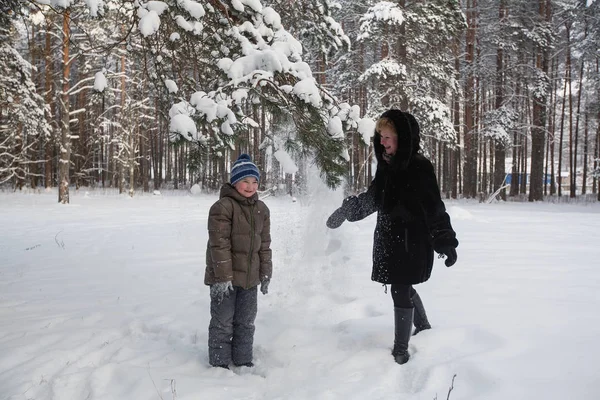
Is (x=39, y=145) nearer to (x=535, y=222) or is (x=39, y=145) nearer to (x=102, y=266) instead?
(x=102, y=266)

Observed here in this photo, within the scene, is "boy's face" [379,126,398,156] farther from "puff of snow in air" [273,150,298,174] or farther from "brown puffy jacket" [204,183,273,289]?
"brown puffy jacket" [204,183,273,289]

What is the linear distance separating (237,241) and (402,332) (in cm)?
152

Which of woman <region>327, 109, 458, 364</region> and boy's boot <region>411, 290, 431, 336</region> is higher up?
woman <region>327, 109, 458, 364</region>

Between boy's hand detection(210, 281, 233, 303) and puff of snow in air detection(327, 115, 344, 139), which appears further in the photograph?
puff of snow in air detection(327, 115, 344, 139)

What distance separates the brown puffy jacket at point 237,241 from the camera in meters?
3.30

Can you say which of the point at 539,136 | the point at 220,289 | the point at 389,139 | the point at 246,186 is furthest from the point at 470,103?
the point at 220,289

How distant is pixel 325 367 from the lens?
3.35 metres

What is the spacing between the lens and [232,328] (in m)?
3.59

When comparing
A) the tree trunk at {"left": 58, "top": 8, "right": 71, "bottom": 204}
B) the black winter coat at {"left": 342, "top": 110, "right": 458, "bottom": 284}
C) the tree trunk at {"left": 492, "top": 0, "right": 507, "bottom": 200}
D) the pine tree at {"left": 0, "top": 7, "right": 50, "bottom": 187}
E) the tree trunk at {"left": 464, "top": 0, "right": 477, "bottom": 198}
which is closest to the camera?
the black winter coat at {"left": 342, "top": 110, "right": 458, "bottom": 284}

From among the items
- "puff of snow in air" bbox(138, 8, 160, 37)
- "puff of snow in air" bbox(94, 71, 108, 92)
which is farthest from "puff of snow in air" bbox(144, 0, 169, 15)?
"puff of snow in air" bbox(94, 71, 108, 92)

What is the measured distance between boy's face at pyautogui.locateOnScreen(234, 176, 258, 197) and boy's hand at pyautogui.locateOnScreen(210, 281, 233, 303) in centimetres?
74

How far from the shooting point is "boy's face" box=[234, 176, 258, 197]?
3.47 meters

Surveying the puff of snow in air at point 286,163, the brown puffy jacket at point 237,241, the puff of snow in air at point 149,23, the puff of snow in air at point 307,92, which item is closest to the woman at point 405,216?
the puff of snow in air at point 307,92

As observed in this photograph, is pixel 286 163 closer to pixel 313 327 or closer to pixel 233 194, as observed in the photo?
pixel 233 194
